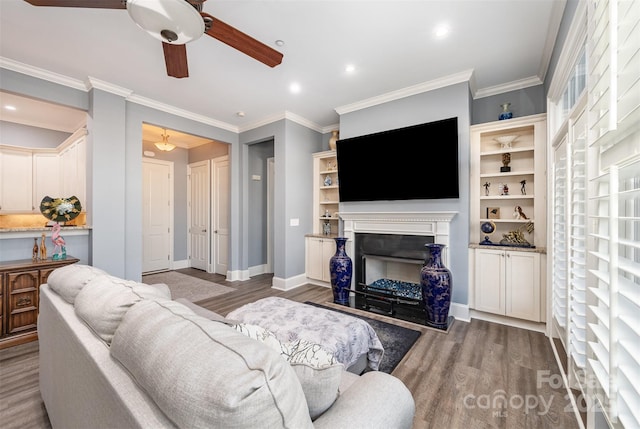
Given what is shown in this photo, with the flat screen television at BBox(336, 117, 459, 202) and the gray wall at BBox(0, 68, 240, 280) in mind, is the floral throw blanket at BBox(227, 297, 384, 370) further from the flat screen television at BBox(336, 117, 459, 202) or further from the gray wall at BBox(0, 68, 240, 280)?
the gray wall at BBox(0, 68, 240, 280)

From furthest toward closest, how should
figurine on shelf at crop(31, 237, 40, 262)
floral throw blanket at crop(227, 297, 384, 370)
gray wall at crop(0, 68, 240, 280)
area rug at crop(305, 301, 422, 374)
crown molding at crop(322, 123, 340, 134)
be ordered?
1. crown molding at crop(322, 123, 340, 134)
2. gray wall at crop(0, 68, 240, 280)
3. figurine on shelf at crop(31, 237, 40, 262)
4. area rug at crop(305, 301, 422, 374)
5. floral throw blanket at crop(227, 297, 384, 370)

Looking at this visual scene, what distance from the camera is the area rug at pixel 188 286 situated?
160 inches

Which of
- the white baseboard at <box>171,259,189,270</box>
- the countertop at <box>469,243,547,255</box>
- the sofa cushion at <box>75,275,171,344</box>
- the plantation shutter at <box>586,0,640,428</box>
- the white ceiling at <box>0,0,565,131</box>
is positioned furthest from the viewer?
the white baseboard at <box>171,259,189,270</box>

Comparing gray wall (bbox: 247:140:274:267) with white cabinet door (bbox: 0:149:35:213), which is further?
gray wall (bbox: 247:140:274:267)

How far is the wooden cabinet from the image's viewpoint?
2.52 meters

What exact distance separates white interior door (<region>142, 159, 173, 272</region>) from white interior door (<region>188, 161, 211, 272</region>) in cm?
42

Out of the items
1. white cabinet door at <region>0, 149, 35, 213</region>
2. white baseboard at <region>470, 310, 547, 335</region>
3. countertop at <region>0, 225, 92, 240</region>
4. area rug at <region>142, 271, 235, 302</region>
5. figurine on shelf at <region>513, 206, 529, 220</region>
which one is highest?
white cabinet door at <region>0, 149, 35, 213</region>

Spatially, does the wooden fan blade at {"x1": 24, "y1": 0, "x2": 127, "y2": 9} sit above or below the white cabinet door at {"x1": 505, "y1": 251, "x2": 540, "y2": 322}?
above

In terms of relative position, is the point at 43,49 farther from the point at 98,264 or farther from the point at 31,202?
the point at 31,202

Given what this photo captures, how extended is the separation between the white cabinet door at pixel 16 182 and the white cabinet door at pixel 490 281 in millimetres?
6521

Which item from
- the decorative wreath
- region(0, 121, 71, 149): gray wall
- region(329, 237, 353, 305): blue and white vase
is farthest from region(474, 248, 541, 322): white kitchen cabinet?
region(0, 121, 71, 149): gray wall

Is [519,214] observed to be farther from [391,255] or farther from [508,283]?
[391,255]

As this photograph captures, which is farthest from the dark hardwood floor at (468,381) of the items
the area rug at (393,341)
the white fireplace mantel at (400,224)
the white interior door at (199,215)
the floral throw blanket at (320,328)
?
the white interior door at (199,215)

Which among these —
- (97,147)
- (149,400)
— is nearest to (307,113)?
(97,147)
